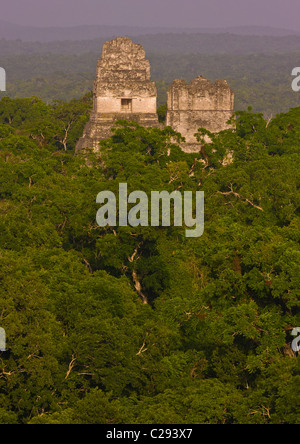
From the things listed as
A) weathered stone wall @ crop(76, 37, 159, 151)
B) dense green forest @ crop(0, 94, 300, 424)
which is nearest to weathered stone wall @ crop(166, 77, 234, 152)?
weathered stone wall @ crop(76, 37, 159, 151)

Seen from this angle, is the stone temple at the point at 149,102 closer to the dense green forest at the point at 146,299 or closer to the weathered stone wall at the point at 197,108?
the weathered stone wall at the point at 197,108

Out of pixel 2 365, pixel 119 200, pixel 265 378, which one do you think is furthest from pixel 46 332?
pixel 119 200

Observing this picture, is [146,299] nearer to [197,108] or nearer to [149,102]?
[197,108]

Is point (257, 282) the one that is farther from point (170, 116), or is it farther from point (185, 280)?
point (170, 116)

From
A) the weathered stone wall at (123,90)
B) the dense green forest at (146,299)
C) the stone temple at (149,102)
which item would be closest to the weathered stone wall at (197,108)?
the stone temple at (149,102)

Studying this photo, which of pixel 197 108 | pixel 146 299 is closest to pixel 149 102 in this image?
pixel 197 108
